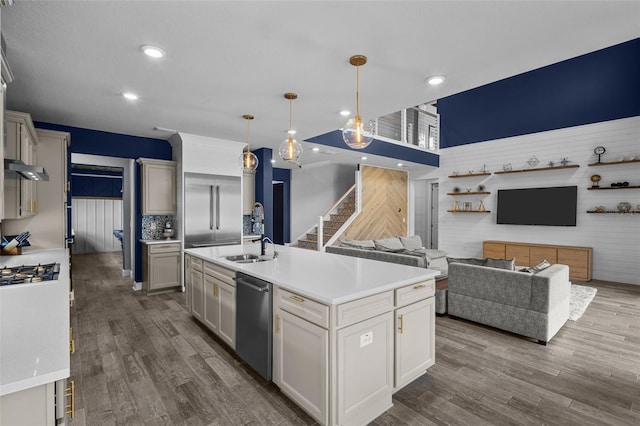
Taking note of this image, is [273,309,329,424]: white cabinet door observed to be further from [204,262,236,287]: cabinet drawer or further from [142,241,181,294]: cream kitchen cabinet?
[142,241,181,294]: cream kitchen cabinet

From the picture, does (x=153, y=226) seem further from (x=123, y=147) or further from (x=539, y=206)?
(x=539, y=206)

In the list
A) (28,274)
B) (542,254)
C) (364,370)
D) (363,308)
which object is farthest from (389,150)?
(28,274)

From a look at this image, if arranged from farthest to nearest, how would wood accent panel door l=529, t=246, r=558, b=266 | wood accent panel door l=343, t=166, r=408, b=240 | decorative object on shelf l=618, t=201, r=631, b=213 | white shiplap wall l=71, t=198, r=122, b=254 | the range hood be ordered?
white shiplap wall l=71, t=198, r=122, b=254, wood accent panel door l=343, t=166, r=408, b=240, wood accent panel door l=529, t=246, r=558, b=266, decorative object on shelf l=618, t=201, r=631, b=213, the range hood

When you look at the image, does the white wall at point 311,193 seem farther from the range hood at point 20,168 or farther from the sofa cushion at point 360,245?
the range hood at point 20,168

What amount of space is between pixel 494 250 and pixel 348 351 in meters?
6.92

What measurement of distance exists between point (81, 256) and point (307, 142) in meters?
8.37

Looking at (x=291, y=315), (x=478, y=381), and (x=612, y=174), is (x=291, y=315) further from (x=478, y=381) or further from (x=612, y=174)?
(x=612, y=174)

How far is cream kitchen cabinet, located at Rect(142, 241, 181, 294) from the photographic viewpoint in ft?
17.4

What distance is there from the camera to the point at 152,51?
8.54 ft

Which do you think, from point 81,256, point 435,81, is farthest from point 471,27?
point 81,256

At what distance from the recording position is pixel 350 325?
1.97 meters

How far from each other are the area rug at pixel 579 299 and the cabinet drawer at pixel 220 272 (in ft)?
14.2

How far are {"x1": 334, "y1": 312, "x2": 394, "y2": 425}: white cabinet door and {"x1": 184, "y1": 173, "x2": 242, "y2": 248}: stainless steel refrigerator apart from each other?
4340 mm

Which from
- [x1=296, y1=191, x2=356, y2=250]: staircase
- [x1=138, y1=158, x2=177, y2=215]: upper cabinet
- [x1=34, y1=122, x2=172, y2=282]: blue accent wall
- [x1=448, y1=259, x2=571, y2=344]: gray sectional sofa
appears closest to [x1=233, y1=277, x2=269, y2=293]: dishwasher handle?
[x1=448, y1=259, x2=571, y2=344]: gray sectional sofa
